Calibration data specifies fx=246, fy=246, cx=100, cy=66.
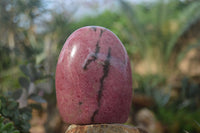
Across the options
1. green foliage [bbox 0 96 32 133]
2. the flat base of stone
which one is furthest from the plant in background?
the flat base of stone

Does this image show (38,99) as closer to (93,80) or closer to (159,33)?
(93,80)

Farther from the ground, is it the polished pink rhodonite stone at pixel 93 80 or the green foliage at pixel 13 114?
the polished pink rhodonite stone at pixel 93 80

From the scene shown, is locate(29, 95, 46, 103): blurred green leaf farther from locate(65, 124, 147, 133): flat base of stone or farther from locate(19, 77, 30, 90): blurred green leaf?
locate(65, 124, 147, 133): flat base of stone

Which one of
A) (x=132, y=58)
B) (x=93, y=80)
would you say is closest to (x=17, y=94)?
(x=93, y=80)

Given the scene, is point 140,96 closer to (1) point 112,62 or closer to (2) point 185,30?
(2) point 185,30

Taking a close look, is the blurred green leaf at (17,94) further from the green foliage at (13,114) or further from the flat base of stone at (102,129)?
the flat base of stone at (102,129)

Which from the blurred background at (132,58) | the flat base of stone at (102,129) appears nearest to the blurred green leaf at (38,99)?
the blurred background at (132,58)
